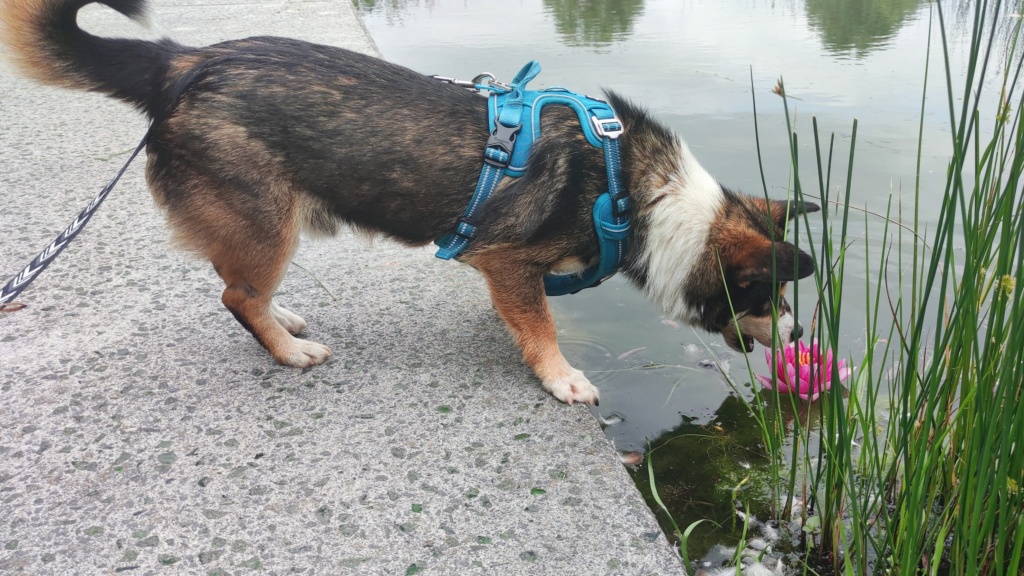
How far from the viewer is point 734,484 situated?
2.70 m

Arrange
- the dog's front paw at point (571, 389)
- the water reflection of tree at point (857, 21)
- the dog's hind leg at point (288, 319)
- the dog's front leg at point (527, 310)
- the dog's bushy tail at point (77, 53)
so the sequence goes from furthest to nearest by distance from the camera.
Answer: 1. the water reflection of tree at point (857, 21)
2. the dog's hind leg at point (288, 319)
3. the dog's front leg at point (527, 310)
4. the dog's front paw at point (571, 389)
5. the dog's bushy tail at point (77, 53)

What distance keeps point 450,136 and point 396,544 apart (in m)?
1.48

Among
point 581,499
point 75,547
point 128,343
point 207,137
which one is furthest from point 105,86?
point 581,499

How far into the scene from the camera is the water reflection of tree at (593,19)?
8.62 metres

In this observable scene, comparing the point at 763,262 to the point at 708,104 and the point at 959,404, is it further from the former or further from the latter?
the point at 708,104

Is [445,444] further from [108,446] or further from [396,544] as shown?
[108,446]

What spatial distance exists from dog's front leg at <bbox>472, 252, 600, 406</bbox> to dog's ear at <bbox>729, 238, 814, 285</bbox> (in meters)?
0.70

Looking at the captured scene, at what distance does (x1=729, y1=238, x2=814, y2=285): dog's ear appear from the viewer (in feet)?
8.30

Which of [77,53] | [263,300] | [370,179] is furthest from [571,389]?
[77,53]

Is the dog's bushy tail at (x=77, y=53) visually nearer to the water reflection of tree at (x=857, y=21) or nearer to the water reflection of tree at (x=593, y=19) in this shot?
the water reflection of tree at (x=593, y=19)

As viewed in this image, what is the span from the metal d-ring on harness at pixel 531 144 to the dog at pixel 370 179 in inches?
1.4

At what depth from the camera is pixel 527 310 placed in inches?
121

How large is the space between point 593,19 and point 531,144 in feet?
23.7

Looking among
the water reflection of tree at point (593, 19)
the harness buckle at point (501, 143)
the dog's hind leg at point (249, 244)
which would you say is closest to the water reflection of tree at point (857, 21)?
the water reflection of tree at point (593, 19)
